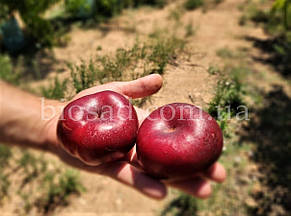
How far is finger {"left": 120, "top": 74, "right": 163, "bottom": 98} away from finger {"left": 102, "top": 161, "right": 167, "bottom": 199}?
0.45 m

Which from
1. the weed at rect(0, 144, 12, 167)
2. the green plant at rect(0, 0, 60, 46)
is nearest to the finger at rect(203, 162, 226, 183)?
the weed at rect(0, 144, 12, 167)

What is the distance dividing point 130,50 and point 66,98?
23.0 inches

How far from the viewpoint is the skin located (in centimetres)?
176

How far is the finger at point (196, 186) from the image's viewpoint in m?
1.59

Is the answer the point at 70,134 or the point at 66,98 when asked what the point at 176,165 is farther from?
the point at 66,98

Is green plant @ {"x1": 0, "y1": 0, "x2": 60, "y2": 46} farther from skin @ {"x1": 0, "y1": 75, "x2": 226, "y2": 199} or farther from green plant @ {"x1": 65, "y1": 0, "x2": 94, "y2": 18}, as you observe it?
skin @ {"x1": 0, "y1": 75, "x2": 226, "y2": 199}

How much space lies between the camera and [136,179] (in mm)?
1691

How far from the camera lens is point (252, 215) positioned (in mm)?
3094

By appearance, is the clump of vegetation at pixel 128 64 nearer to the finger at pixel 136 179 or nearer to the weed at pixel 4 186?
the finger at pixel 136 179

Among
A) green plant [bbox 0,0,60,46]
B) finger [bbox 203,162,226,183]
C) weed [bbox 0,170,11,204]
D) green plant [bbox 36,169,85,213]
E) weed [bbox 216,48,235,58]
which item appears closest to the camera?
finger [bbox 203,162,226,183]

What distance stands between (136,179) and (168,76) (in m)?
0.64

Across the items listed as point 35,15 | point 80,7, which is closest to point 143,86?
point 35,15

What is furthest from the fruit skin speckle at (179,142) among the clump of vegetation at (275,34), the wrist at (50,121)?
the clump of vegetation at (275,34)

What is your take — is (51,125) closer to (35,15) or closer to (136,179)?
(136,179)
